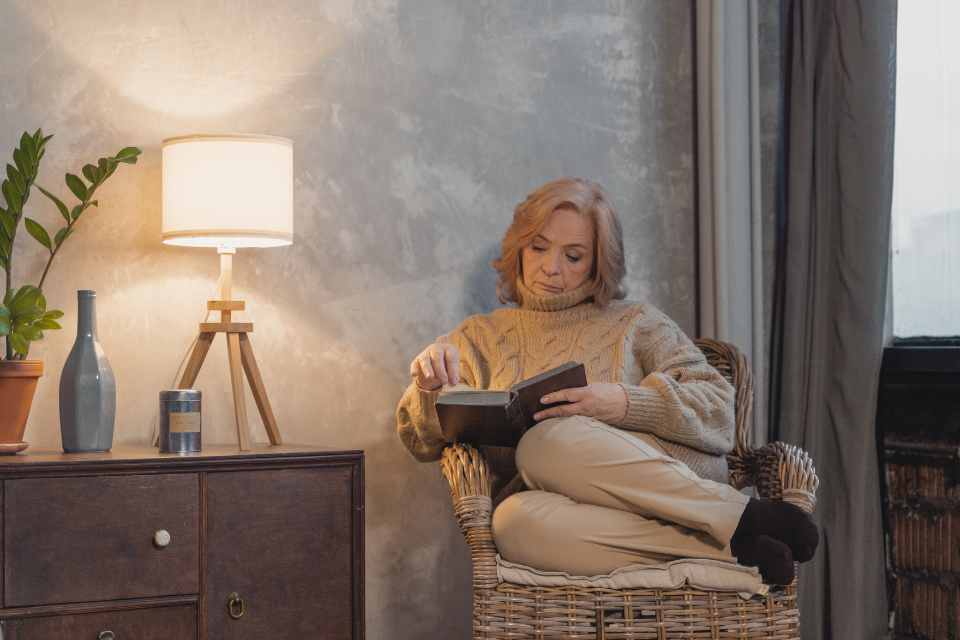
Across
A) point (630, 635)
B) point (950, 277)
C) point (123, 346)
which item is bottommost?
point (630, 635)

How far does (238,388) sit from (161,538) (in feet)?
1.54

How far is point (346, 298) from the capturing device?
2.80 meters

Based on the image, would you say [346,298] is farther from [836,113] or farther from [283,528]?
[836,113]

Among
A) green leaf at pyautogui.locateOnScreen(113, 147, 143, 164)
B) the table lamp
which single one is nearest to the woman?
the table lamp

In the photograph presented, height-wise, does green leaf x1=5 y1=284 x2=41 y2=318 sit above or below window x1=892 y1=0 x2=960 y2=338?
below

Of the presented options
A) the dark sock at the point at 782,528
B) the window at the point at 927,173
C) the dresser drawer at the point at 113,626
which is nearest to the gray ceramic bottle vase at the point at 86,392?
the dresser drawer at the point at 113,626

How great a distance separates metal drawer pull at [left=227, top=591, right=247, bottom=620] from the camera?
215cm

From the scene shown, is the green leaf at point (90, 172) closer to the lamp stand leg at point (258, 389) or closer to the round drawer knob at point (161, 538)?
the lamp stand leg at point (258, 389)

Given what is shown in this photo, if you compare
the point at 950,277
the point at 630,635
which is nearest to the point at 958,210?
the point at 950,277

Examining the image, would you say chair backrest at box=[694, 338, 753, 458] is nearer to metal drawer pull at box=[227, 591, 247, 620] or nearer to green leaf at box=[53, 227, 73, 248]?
metal drawer pull at box=[227, 591, 247, 620]

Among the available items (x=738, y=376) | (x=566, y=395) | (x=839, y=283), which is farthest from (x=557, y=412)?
(x=839, y=283)

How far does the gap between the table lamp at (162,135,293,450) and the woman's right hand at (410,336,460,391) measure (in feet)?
1.35

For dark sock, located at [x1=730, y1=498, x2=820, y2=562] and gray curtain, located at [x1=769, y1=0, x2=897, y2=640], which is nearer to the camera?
dark sock, located at [x1=730, y1=498, x2=820, y2=562]

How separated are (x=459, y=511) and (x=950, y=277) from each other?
152 cm
